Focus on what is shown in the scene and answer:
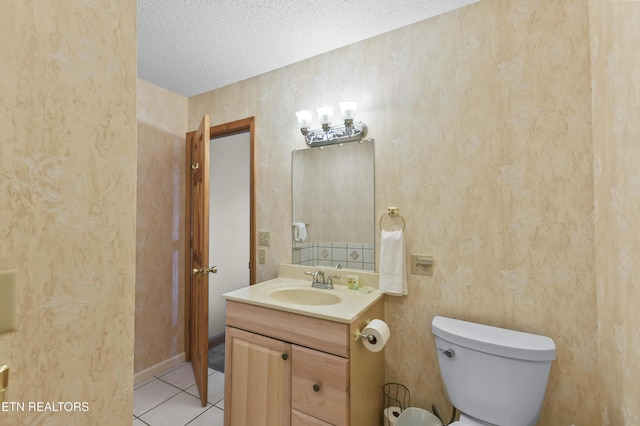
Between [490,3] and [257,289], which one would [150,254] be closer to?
[257,289]

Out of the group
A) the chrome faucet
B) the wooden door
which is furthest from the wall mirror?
the wooden door

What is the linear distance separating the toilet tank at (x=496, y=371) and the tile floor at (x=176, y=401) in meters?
1.47

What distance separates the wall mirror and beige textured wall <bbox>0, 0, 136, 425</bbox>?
1353 millimetres

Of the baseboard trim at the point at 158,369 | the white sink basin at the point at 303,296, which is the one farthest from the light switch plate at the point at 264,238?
the baseboard trim at the point at 158,369

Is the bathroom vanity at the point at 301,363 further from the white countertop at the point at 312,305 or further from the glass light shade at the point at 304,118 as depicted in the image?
the glass light shade at the point at 304,118

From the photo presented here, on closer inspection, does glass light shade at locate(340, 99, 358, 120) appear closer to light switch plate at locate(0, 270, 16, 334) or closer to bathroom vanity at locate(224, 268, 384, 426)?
bathroom vanity at locate(224, 268, 384, 426)

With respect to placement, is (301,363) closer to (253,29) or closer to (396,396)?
(396,396)

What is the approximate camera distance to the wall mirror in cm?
181

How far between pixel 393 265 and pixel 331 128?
0.97 meters

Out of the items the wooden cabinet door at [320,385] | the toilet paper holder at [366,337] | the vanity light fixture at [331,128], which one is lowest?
the wooden cabinet door at [320,385]

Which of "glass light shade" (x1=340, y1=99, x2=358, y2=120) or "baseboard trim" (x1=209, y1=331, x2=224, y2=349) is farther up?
"glass light shade" (x1=340, y1=99, x2=358, y2=120)

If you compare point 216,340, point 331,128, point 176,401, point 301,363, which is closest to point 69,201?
point 301,363

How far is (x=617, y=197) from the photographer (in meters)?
1.02

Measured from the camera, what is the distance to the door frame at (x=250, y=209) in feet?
7.33
